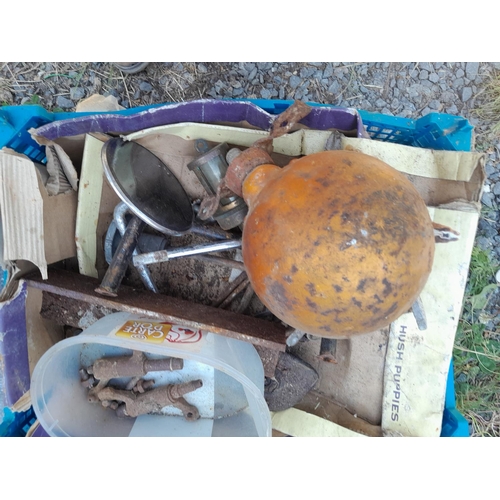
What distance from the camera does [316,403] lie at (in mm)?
1205

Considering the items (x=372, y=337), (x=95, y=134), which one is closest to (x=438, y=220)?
(x=372, y=337)

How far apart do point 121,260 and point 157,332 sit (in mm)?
206

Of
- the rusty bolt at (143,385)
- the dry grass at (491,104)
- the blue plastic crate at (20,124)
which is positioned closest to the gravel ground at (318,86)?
the dry grass at (491,104)

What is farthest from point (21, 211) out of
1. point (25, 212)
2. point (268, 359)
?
point (268, 359)

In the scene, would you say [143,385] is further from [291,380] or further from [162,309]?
[291,380]

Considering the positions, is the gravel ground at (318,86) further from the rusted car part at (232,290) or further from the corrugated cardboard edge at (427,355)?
the rusted car part at (232,290)

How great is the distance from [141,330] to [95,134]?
53 centimetres

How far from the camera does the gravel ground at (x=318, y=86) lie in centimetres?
139

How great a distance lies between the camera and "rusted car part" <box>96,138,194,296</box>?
98 centimetres

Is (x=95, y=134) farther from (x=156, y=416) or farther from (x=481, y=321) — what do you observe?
(x=481, y=321)

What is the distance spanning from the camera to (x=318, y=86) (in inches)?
54.8

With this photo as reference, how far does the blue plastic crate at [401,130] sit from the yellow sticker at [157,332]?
0.56m

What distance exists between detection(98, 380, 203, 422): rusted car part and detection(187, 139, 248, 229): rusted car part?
440 mm

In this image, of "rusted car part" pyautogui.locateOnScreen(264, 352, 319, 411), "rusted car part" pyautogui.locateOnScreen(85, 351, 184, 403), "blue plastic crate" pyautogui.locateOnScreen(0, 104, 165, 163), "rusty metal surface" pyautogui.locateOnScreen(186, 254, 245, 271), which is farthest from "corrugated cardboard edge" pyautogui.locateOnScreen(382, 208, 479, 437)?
"blue plastic crate" pyautogui.locateOnScreen(0, 104, 165, 163)
